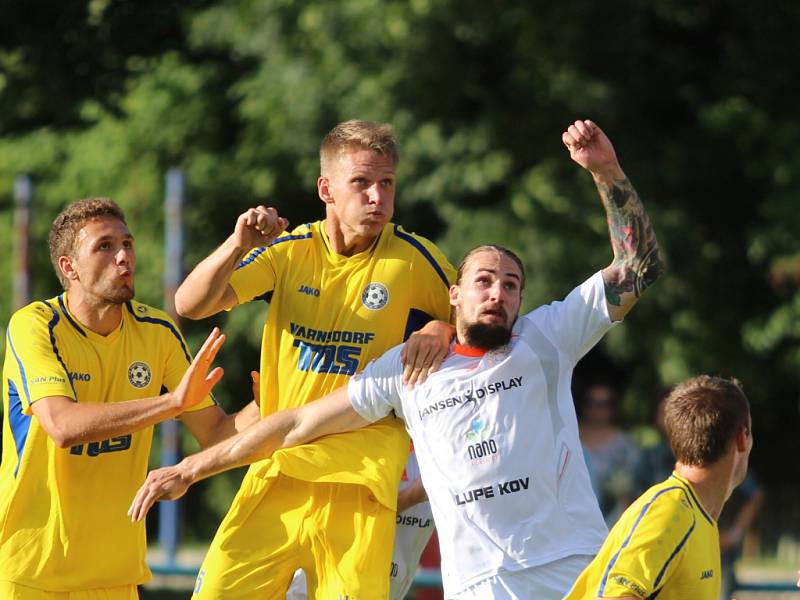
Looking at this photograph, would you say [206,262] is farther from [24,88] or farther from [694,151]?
[694,151]

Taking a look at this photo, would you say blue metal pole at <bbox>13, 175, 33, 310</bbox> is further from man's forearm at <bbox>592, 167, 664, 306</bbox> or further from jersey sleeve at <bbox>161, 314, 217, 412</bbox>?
man's forearm at <bbox>592, 167, 664, 306</bbox>

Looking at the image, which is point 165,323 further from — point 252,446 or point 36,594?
point 36,594

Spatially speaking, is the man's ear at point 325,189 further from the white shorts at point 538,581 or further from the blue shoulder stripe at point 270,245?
the white shorts at point 538,581

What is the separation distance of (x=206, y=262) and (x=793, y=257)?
12732 mm

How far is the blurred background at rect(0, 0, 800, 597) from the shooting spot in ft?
56.7

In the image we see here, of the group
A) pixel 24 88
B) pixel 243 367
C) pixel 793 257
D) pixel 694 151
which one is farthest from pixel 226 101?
pixel 24 88

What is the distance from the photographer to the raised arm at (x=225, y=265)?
5.59 metres

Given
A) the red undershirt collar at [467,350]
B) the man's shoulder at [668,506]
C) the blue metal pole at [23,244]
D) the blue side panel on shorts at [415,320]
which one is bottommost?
the man's shoulder at [668,506]

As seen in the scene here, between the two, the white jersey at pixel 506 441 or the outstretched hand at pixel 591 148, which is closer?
Result: the white jersey at pixel 506 441

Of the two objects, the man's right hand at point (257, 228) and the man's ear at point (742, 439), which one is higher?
the man's right hand at point (257, 228)

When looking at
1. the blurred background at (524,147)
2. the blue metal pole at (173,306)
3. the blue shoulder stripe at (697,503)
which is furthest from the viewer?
the blurred background at (524,147)

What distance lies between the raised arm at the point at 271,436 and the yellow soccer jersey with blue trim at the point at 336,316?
0.06 metres

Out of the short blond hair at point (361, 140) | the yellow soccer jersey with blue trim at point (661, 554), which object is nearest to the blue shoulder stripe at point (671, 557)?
the yellow soccer jersey with blue trim at point (661, 554)

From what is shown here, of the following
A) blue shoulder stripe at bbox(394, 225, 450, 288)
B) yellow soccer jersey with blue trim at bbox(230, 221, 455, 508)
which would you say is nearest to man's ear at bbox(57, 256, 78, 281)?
yellow soccer jersey with blue trim at bbox(230, 221, 455, 508)
